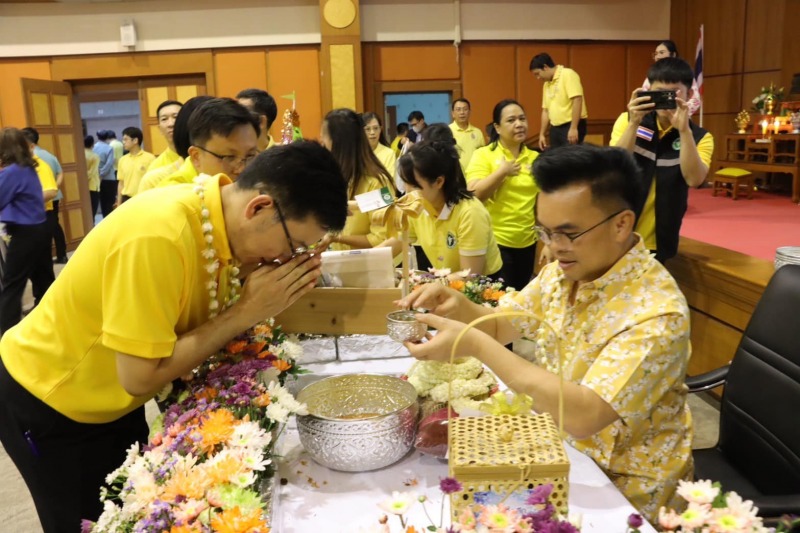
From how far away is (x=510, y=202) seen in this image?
3410mm

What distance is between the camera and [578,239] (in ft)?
4.09

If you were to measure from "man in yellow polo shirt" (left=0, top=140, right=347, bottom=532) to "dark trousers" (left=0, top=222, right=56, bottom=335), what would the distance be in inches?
128

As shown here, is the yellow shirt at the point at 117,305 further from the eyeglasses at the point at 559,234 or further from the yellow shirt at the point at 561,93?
the yellow shirt at the point at 561,93

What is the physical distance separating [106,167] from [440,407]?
8723mm

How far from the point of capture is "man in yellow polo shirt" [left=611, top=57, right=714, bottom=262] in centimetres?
269

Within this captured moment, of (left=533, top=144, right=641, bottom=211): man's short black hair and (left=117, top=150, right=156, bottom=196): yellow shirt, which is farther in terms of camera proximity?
(left=117, top=150, right=156, bottom=196): yellow shirt

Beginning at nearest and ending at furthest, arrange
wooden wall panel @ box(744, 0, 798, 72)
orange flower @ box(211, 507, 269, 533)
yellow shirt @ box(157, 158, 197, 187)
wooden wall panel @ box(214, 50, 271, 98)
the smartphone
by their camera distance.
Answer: orange flower @ box(211, 507, 269, 533) → yellow shirt @ box(157, 158, 197, 187) → the smartphone → wooden wall panel @ box(744, 0, 798, 72) → wooden wall panel @ box(214, 50, 271, 98)

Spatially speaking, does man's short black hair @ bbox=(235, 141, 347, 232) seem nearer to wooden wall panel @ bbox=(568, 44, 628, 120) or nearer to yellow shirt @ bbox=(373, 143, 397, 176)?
yellow shirt @ bbox=(373, 143, 397, 176)

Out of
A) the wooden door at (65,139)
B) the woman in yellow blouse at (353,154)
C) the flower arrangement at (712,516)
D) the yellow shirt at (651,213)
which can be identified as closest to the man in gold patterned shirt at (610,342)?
the flower arrangement at (712,516)

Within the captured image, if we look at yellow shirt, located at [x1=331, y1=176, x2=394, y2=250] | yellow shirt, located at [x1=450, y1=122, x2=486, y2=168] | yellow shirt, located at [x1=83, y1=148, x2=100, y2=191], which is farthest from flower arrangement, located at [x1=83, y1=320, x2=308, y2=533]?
yellow shirt, located at [x1=83, y1=148, x2=100, y2=191]

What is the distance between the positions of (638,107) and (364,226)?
124 centimetres

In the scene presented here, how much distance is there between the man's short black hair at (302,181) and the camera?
1.19 meters

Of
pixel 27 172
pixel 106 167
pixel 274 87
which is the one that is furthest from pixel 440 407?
pixel 106 167

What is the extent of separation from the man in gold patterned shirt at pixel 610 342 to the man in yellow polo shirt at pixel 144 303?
12.6 inches
